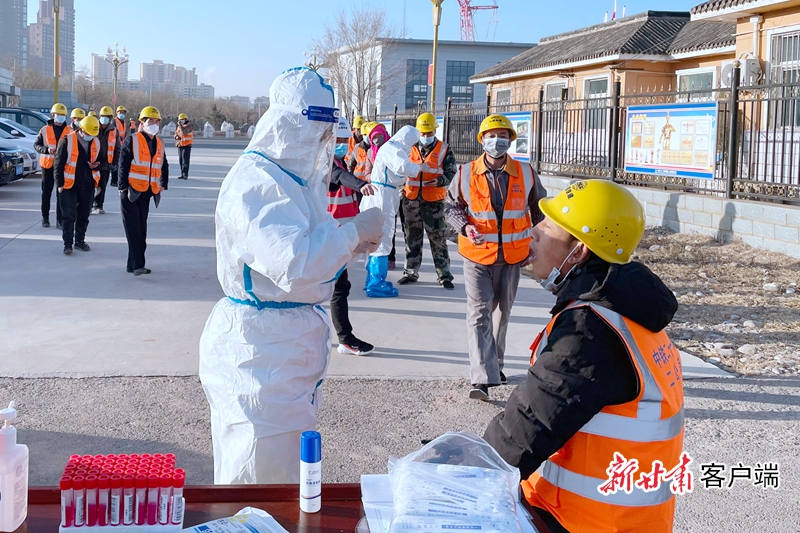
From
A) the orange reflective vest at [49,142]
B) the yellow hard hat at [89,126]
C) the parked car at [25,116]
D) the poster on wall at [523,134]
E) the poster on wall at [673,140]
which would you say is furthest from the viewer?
the parked car at [25,116]

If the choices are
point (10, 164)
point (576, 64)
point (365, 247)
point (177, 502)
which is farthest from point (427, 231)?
point (576, 64)

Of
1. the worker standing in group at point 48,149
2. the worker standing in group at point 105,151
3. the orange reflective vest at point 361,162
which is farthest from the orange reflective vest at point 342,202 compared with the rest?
the worker standing in group at point 48,149

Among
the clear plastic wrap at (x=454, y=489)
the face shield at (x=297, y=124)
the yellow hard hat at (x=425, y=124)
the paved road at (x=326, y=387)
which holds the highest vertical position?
the yellow hard hat at (x=425, y=124)

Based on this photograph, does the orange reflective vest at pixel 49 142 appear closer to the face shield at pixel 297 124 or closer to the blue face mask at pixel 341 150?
the blue face mask at pixel 341 150

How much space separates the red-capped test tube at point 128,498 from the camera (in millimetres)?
1988

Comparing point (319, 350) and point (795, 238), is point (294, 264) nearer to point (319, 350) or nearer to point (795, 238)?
point (319, 350)

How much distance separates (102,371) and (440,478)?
504 cm

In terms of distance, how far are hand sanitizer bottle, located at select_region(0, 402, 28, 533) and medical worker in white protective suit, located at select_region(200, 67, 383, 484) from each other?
3.29 feet

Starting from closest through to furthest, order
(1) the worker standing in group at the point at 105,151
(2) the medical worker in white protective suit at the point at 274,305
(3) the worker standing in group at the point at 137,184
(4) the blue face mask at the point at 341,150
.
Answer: (2) the medical worker in white protective suit at the point at 274,305 → (4) the blue face mask at the point at 341,150 → (3) the worker standing in group at the point at 137,184 → (1) the worker standing in group at the point at 105,151

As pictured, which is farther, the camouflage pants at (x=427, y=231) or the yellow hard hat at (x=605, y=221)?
the camouflage pants at (x=427, y=231)

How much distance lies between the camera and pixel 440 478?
1871 millimetres

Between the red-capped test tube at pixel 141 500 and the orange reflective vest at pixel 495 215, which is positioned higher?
the orange reflective vest at pixel 495 215

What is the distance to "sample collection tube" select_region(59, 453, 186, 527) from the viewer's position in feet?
6.47

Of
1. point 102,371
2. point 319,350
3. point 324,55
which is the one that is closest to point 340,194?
point 102,371
